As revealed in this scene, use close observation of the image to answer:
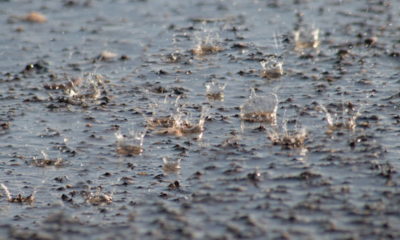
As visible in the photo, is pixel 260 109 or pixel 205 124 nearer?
pixel 205 124

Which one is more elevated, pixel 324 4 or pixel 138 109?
pixel 324 4

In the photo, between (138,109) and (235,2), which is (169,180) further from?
(235,2)

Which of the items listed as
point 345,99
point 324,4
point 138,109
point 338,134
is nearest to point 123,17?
point 324,4

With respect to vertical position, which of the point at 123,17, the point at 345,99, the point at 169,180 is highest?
the point at 123,17

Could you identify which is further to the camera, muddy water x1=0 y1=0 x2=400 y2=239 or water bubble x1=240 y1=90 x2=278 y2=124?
water bubble x1=240 y1=90 x2=278 y2=124

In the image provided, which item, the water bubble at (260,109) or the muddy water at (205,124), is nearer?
→ the muddy water at (205,124)

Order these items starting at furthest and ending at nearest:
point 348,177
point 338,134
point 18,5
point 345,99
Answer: point 18,5 < point 345,99 < point 338,134 < point 348,177

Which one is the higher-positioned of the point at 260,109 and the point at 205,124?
the point at 260,109

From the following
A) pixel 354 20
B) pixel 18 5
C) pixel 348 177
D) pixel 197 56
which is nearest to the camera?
pixel 348 177
